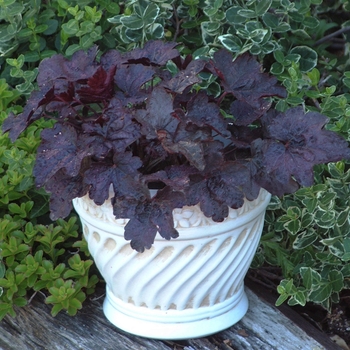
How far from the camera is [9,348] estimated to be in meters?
1.79

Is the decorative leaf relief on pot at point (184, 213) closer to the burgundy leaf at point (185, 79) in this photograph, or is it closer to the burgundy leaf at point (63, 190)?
the burgundy leaf at point (63, 190)

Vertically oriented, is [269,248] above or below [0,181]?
below

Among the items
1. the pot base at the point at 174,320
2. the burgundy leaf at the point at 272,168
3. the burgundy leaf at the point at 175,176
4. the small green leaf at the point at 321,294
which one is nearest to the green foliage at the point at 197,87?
the small green leaf at the point at 321,294

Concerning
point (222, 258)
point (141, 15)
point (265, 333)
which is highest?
point (141, 15)

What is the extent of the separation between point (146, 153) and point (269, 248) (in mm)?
621

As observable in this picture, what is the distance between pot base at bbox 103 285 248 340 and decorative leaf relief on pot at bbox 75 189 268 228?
0.87 ft

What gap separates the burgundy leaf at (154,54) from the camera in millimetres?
1590

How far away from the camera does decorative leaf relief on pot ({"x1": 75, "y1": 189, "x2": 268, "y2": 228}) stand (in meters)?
1.51

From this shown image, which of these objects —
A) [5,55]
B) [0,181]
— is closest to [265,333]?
[0,181]

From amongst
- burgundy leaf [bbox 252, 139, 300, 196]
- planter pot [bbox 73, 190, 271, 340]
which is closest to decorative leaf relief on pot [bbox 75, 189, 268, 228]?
planter pot [bbox 73, 190, 271, 340]

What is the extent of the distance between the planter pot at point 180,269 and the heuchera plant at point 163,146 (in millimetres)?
106

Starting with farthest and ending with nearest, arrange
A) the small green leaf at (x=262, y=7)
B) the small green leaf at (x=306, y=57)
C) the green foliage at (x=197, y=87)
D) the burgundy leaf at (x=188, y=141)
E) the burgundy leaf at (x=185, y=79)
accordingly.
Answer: the small green leaf at (x=306, y=57), the small green leaf at (x=262, y=7), the green foliage at (x=197, y=87), the burgundy leaf at (x=185, y=79), the burgundy leaf at (x=188, y=141)

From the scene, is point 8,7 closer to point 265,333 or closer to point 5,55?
point 5,55

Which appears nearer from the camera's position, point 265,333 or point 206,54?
point 265,333
